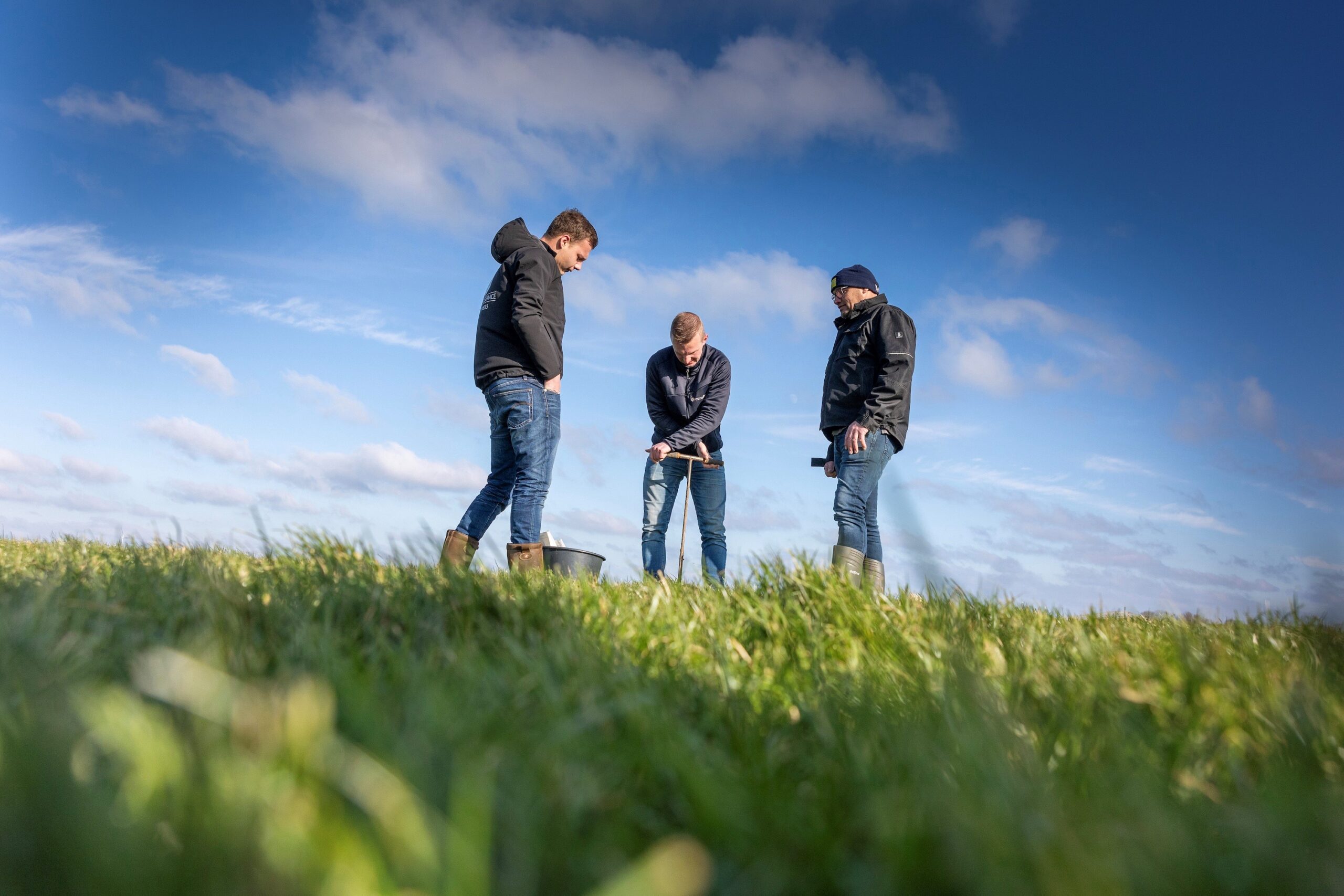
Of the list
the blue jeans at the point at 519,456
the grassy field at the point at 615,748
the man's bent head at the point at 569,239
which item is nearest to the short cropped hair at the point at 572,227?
the man's bent head at the point at 569,239

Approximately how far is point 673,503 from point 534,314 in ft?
9.44

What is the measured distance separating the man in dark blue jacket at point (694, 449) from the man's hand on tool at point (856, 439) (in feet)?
6.28

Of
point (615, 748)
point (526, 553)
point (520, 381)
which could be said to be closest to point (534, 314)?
point (520, 381)

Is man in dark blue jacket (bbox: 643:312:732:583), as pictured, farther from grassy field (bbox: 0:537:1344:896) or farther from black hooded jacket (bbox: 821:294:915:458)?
grassy field (bbox: 0:537:1344:896)

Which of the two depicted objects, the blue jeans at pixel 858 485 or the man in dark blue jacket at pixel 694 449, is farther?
the man in dark blue jacket at pixel 694 449

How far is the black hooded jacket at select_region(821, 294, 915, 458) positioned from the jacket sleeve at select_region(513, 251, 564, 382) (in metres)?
2.44

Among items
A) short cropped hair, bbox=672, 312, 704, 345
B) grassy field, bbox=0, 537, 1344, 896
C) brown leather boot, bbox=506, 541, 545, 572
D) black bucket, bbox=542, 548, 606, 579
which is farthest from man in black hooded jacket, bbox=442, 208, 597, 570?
grassy field, bbox=0, 537, 1344, 896

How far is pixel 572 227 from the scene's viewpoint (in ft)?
24.3

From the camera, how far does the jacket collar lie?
24.1ft

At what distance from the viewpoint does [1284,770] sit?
69.4 inches

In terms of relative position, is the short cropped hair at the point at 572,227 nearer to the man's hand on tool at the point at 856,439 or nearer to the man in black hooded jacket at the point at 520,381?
the man in black hooded jacket at the point at 520,381

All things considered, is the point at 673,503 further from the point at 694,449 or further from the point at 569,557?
the point at 569,557

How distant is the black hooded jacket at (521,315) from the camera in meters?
6.72

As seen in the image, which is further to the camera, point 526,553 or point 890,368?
point 890,368
